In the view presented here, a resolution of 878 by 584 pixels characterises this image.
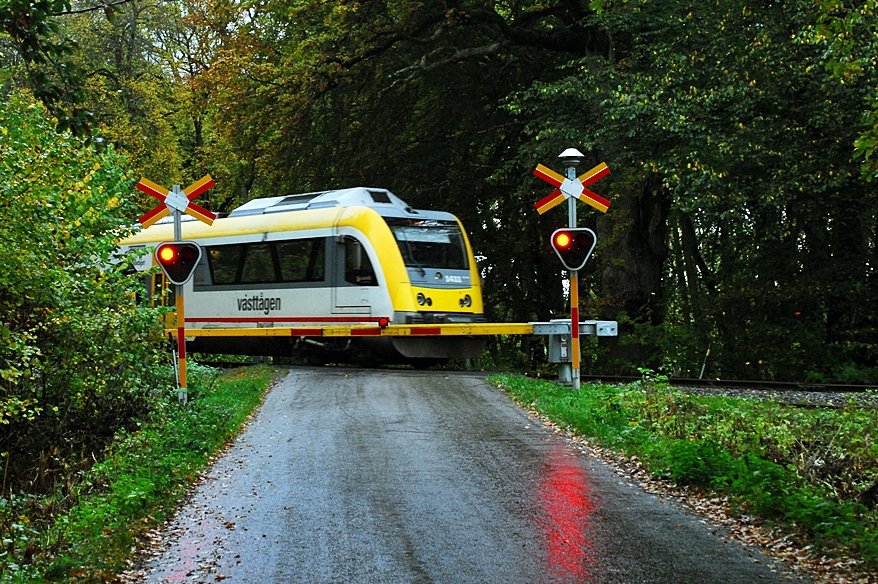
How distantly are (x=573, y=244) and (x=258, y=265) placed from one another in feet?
36.1

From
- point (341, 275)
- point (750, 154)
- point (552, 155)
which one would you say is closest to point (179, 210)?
point (341, 275)

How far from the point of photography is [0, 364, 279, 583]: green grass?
7.11 meters

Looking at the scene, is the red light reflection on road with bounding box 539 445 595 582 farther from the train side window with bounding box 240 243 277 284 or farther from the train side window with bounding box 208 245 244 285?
the train side window with bounding box 208 245 244 285

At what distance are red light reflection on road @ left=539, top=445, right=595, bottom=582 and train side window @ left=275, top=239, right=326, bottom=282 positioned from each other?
12.1 metres

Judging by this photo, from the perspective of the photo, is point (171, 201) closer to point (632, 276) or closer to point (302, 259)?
point (302, 259)

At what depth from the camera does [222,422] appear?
1334cm

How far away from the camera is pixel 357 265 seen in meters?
22.1

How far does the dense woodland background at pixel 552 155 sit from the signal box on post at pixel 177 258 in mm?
824

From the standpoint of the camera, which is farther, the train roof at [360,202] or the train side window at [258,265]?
the train side window at [258,265]

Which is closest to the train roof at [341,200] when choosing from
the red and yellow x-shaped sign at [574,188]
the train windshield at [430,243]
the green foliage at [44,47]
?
the train windshield at [430,243]

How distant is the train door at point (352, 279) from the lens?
859 inches

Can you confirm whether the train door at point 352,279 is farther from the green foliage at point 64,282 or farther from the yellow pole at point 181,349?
the yellow pole at point 181,349

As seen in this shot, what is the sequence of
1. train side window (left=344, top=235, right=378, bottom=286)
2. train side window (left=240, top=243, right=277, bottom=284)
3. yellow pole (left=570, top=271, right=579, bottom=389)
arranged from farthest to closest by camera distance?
train side window (left=240, top=243, right=277, bottom=284)
train side window (left=344, top=235, right=378, bottom=286)
yellow pole (left=570, top=271, right=579, bottom=389)

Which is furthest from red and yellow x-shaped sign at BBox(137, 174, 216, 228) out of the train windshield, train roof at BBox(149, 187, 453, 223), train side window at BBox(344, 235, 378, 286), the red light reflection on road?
train roof at BBox(149, 187, 453, 223)
